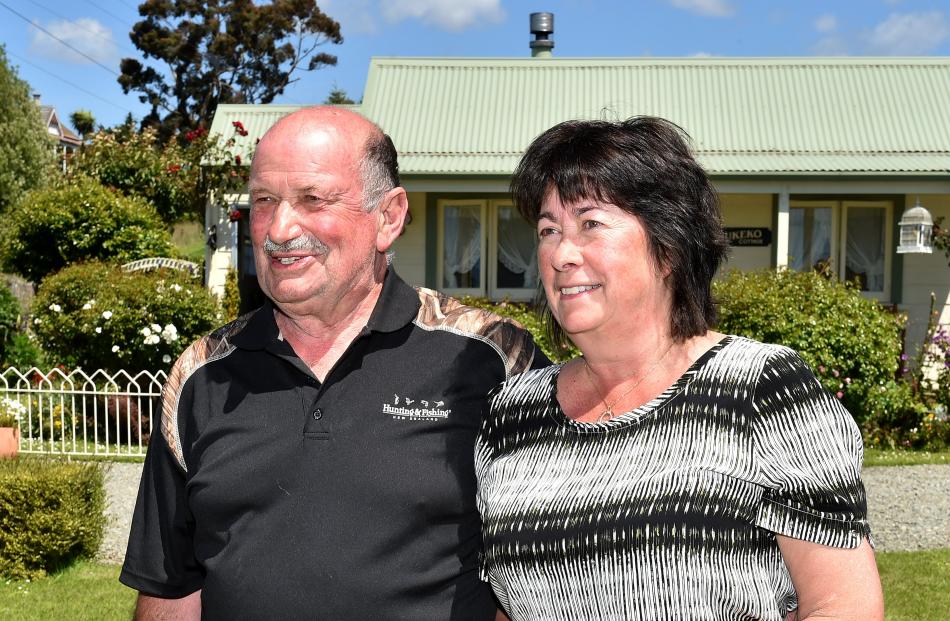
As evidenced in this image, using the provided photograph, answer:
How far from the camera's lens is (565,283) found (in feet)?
7.46

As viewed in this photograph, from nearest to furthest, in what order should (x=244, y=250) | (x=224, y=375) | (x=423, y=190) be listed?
(x=224, y=375) → (x=423, y=190) → (x=244, y=250)

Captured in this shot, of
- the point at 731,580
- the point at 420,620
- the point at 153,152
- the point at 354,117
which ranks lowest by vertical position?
the point at 420,620

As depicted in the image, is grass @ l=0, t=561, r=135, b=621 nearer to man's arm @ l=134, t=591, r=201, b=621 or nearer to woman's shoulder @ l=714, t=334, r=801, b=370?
man's arm @ l=134, t=591, r=201, b=621

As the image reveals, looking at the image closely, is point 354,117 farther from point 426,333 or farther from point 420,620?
point 420,620

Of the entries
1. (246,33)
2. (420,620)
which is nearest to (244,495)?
(420,620)

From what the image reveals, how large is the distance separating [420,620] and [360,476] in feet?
1.29

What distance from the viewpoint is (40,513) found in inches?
276

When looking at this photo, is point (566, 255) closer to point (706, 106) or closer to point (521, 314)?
point (521, 314)

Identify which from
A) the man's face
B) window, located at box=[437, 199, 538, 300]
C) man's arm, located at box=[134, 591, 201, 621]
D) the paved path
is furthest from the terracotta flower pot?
the man's face

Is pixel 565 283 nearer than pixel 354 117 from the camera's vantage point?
Yes

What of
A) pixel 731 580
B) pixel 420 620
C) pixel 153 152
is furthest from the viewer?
pixel 153 152

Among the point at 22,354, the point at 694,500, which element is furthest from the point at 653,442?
the point at 22,354

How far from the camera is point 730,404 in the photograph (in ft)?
6.86

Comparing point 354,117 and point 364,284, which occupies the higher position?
point 354,117
